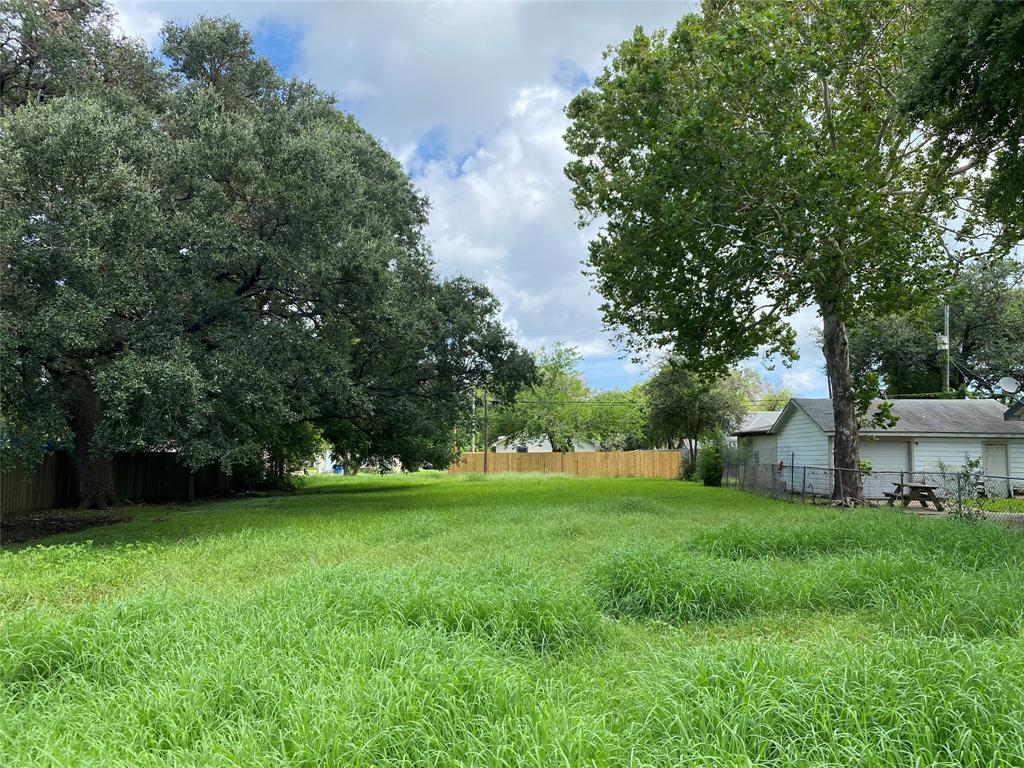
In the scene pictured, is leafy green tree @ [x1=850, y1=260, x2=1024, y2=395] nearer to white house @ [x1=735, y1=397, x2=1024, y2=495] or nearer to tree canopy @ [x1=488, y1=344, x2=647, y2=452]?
white house @ [x1=735, y1=397, x2=1024, y2=495]

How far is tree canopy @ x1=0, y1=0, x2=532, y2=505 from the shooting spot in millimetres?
9336

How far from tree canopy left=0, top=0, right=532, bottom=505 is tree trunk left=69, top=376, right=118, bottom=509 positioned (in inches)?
1.9

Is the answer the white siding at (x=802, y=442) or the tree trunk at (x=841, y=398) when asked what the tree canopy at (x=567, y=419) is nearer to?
the white siding at (x=802, y=442)

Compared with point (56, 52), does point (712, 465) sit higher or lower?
lower

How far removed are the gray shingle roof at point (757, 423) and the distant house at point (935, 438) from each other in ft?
18.2

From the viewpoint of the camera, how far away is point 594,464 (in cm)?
3706

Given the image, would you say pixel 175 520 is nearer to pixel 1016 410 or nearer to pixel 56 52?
pixel 56 52

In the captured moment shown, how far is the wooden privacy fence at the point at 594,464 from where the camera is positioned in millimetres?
35281

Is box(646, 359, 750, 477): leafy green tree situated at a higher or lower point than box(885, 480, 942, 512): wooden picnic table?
higher

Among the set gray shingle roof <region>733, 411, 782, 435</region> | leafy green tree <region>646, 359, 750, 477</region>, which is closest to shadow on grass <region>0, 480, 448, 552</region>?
gray shingle roof <region>733, 411, 782, 435</region>

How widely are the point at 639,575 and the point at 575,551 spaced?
243cm

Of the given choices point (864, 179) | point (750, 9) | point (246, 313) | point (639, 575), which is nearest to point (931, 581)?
point (639, 575)

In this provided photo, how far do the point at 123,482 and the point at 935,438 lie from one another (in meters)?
24.4

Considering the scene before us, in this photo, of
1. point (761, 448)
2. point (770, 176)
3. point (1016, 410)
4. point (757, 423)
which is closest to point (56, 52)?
point (770, 176)
